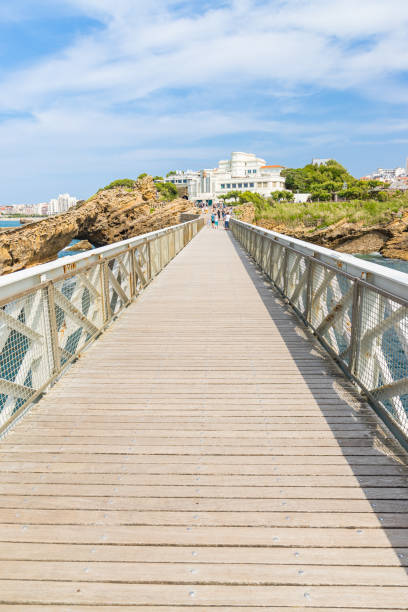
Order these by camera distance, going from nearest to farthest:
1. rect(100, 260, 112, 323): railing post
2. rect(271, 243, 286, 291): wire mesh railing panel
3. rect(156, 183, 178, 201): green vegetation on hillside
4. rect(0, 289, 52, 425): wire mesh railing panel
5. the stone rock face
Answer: rect(0, 289, 52, 425): wire mesh railing panel → rect(100, 260, 112, 323): railing post → rect(271, 243, 286, 291): wire mesh railing panel → the stone rock face → rect(156, 183, 178, 201): green vegetation on hillside

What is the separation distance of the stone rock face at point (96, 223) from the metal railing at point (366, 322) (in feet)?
106

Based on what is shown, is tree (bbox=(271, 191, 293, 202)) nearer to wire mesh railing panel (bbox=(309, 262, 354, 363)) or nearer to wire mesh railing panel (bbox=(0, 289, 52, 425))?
wire mesh railing panel (bbox=(309, 262, 354, 363))

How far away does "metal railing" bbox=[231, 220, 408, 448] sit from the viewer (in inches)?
122

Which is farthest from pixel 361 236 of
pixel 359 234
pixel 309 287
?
pixel 309 287

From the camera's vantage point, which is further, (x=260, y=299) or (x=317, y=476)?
(x=260, y=299)

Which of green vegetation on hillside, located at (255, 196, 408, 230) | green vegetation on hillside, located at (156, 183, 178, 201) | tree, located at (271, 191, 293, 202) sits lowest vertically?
green vegetation on hillside, located at (255, 196, 408, 230)

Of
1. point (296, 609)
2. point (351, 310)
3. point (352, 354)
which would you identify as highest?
point (351, 310)

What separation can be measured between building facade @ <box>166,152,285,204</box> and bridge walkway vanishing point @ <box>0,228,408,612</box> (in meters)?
108

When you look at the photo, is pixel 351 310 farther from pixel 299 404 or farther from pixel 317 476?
pixel 317 476

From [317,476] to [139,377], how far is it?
2.07m

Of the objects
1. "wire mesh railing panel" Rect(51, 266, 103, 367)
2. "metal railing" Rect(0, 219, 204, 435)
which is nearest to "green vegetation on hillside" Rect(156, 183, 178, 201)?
"metal railing" Rect(0, 219, 204, 435)

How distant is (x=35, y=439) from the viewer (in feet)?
10.2

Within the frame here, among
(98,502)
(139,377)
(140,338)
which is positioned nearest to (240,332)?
(140,338)

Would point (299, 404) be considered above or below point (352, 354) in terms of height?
below
